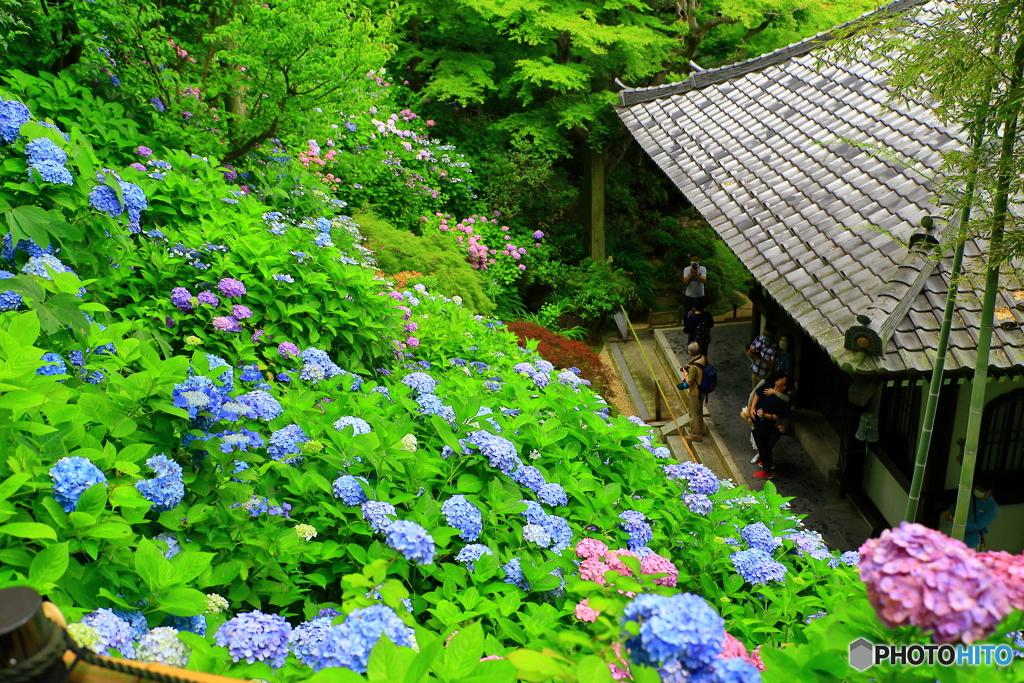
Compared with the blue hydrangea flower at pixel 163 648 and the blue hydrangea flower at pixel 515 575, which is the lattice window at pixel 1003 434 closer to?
the blue hydrangea flower at pixel 515 575

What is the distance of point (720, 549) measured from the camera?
308 centimetres

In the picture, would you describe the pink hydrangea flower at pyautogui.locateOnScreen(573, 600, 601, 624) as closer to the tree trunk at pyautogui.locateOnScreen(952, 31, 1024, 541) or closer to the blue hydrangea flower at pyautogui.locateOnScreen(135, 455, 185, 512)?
the blue hydrangea flower at pyautogui.locateOnScreen(135, 455, 185, 512)

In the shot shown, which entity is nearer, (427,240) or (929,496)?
(929,496)

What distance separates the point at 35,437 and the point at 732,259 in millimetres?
16443

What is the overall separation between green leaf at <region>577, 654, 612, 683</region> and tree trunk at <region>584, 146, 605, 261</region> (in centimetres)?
1407

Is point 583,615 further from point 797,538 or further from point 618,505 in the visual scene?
point 797,538

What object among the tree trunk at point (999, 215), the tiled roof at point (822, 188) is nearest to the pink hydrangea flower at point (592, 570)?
the tree trunk at point (999, 215)

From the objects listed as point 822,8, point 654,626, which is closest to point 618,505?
point 654,626

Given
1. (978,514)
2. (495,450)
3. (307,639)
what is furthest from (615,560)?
(978,514)

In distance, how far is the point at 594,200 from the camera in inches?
595

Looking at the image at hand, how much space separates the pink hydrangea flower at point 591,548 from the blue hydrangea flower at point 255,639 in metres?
1.15

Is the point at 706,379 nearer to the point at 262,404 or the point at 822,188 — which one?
the point at 822,188

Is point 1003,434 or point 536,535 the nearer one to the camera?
point 536,535

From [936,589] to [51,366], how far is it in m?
2.65
